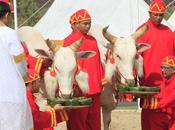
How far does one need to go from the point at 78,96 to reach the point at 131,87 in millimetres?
553

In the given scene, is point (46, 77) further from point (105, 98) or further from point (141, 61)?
point (105, 98)

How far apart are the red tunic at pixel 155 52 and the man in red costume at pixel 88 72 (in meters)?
0.53

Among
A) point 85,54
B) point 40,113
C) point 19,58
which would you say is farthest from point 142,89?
point 19,58

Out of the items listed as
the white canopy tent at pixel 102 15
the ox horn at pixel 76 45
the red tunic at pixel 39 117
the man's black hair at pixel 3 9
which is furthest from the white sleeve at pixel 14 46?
the white canopy tent at pixel 102 15

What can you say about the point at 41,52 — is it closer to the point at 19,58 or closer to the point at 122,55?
the point at 122,55

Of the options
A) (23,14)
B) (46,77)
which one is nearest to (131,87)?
(46,77)

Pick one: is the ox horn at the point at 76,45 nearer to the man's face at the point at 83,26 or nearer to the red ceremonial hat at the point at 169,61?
the man's face at the point at 83,26

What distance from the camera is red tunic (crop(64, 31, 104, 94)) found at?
694 centimetres

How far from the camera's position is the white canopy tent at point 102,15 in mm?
11750

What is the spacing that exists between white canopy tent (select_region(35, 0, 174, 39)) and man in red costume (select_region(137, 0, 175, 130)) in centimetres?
430

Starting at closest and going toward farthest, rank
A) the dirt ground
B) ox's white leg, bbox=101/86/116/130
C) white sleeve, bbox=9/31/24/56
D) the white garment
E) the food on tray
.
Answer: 1. the white garment
2. white sleeve, bbox=9/31/24/56
3. the food on tray
4. ox's white leg, bbox=101/86/116/130
5. the dirt ground

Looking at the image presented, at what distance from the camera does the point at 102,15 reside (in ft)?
40.7

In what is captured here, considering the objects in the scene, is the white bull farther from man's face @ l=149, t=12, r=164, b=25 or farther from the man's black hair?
the man's black hair

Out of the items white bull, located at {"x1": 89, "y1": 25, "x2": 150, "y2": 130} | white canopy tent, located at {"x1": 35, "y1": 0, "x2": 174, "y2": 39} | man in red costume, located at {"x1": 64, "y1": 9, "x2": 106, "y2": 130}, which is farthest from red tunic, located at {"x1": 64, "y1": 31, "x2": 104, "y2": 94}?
white canopy tent, located at {"x1": 35, "y1": 0, "x2": 174, "y2": 39}
